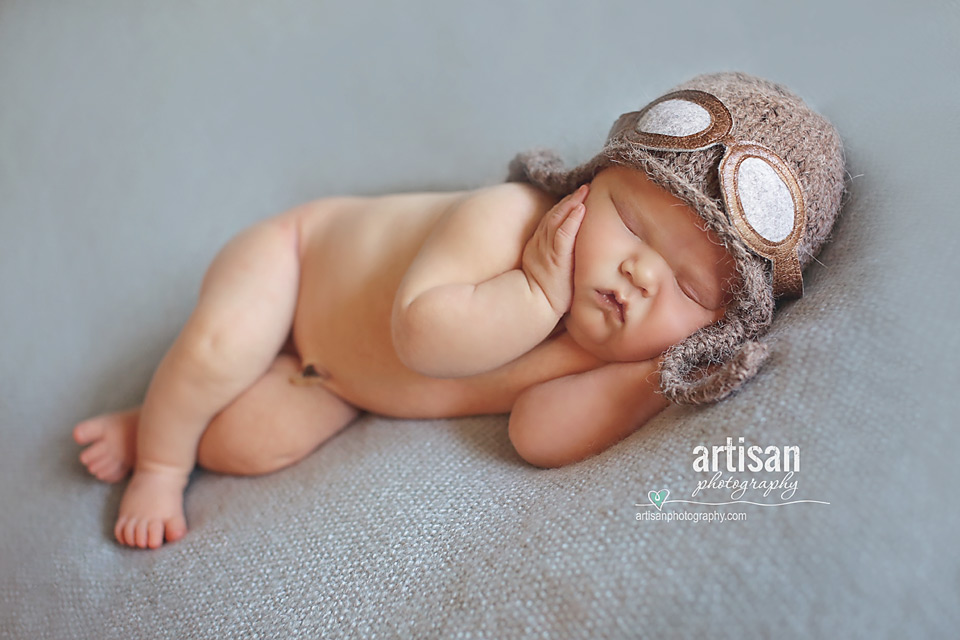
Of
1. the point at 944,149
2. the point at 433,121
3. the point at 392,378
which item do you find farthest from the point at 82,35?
the point at 944,149

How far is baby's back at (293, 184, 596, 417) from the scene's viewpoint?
0.95 m

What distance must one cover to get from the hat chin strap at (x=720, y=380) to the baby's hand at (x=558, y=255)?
A: 0.17 metres

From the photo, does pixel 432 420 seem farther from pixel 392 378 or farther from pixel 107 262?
pixel 107 262

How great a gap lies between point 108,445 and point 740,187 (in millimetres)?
1009

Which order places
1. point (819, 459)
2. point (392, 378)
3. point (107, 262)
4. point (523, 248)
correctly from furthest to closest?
1. point (107, 262)
2. point (392, 378)
3. point (523, 248)
4. point (819, 459)

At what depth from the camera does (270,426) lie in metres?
1.05

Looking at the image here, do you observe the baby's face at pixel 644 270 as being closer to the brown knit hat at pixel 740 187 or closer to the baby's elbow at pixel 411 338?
the brown knit hat at pixel 740 187

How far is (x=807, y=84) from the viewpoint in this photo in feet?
3.44

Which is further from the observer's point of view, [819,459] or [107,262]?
[107,262]

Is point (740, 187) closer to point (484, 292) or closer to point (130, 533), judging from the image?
point (484, 292)

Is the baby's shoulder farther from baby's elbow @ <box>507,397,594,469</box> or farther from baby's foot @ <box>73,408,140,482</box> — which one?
baby's foot @ <box>73,408,140,482</box>

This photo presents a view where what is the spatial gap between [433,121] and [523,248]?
51 centimetres

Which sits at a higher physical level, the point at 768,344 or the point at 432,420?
the point at 768,344

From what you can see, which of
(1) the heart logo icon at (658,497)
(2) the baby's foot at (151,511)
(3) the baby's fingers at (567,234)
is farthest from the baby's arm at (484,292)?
(2) the baby's foot at (151,511)
